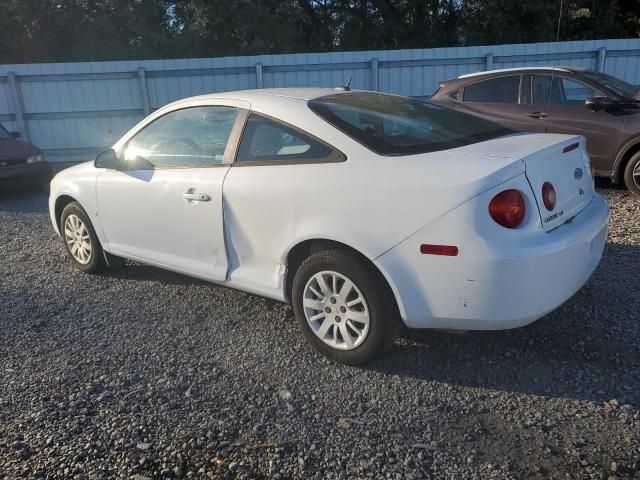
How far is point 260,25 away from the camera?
72.7 ft

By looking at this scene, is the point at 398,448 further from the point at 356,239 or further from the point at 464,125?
the point at 464,125

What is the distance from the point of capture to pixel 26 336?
3869 mm

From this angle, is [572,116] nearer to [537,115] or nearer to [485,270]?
[537,115]

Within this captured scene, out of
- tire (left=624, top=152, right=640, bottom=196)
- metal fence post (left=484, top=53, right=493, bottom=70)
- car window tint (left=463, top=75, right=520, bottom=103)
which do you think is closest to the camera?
tire (left=624, top=152, right=640, bottom=196)

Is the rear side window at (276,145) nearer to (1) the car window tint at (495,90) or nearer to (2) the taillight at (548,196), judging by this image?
(2) the taillight at (548,196)

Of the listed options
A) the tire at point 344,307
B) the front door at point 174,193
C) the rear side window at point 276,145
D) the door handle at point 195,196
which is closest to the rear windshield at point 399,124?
the rear side window at point 276,145

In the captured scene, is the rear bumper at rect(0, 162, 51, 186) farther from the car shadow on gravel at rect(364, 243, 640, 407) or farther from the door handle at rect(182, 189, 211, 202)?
Answer: the car shadow on gravel at rect(364, 243, 640, 407)

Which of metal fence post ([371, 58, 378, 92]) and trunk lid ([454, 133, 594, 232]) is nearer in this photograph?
trunk lid ([454, 133, 594, 232])

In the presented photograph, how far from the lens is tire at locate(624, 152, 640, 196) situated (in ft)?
21.9

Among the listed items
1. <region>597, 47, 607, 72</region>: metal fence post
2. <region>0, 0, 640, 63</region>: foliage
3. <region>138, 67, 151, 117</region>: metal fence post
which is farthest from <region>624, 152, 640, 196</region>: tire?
<region>0, 0, 640, 63</region>: foliage

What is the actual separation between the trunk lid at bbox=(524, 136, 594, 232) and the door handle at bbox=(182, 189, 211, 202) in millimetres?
1934

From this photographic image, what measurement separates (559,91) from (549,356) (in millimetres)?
5103

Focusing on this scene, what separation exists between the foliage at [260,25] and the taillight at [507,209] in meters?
19.7

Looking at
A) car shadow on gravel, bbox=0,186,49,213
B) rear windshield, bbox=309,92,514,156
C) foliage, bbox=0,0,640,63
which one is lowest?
car shadow on gravel, bbox=0,186,49,213
